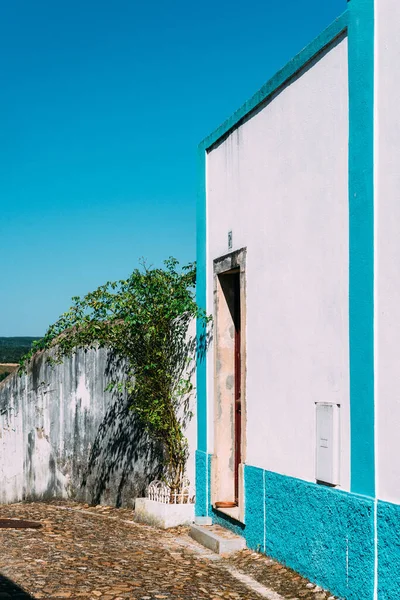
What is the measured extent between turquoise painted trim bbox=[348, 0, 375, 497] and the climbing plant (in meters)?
3.30

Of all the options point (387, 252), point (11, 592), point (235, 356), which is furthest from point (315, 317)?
point (11, 592)

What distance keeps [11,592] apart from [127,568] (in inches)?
47.2

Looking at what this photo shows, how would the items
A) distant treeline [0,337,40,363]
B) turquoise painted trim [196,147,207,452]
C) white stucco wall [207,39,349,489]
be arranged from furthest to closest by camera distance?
1. distant treeline [0,337,40,363]
2. turquoise painted trim [196,147,207,452]
3. white stucco wall [207,39,349,489]

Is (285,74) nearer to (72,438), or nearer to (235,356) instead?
(235,356)

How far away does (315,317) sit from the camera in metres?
6.28

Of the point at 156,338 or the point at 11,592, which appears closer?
the point at 11,592

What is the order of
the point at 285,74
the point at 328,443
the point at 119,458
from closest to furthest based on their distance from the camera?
the point at 328,443 → the point at 285,74 → the point at 119,458

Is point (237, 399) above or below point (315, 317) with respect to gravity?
below

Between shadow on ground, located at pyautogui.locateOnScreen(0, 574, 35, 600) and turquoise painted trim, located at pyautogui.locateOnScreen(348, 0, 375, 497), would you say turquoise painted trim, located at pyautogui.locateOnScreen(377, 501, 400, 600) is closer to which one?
turquoise painted trim, located at pyautogui.locateOnScreen(348, 0, 375, 497)

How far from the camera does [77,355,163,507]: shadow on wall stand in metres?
9.95

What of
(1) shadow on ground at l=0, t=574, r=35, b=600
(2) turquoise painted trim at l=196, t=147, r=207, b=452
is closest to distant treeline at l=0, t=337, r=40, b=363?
(2) turquoise painted trim at l=196, t=147, r=207, b=452

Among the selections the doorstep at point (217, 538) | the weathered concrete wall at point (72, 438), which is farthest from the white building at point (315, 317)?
the weathered concrete wall at point (72, 438)

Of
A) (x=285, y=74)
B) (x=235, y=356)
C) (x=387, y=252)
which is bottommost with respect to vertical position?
(x=235, y=356)

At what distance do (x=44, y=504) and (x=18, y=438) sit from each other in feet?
5.90
